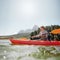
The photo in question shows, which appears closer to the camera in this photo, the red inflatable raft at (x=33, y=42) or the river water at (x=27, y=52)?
the river water at (x=27, y=52)

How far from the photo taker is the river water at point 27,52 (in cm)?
296

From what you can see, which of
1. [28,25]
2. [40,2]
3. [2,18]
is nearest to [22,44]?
[28,25]

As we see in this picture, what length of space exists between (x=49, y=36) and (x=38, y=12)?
1.58 ft

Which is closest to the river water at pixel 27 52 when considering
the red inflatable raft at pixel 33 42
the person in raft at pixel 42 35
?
the red inflatable raft at pixel 33 42

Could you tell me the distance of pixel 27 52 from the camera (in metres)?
3.01

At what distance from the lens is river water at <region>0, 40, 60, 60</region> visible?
296 centimetres

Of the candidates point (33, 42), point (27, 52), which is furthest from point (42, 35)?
point (27, 52)

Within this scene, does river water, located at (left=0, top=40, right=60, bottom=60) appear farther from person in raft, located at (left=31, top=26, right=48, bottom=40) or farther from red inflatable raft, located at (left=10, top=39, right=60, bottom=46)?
person in raft, located at (left=31, top=26, right=48, bottom=40)

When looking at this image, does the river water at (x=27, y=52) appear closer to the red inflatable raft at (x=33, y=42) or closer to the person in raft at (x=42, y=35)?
the red inflatable raft at (x=33, y=42)

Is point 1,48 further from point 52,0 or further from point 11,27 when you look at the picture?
point 52,0

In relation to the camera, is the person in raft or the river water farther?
the person in raft

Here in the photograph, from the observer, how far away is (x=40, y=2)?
10.7 feet

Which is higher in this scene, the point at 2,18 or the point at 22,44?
the point at 2,18

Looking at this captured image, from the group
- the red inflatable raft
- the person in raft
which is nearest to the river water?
the red inflatable raft
